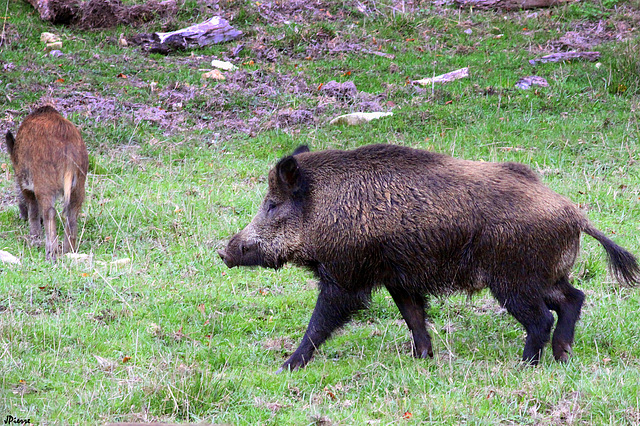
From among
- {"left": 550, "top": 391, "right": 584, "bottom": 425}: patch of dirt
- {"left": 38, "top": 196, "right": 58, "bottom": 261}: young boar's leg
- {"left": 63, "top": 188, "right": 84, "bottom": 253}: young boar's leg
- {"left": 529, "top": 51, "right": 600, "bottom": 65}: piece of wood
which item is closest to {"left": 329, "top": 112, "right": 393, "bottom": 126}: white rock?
{"left": 529, "top": 51, "right": 600, "bottom": 65}: piece of wood

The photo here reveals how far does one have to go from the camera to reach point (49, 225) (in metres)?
7.16

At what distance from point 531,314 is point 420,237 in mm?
846

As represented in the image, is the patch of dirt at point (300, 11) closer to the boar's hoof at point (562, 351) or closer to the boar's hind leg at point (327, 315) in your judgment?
the boar's hind leg at point (327, 315)

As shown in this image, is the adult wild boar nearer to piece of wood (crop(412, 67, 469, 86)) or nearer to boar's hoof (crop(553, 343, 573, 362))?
boar's hoof (crop(553, 343, 573, 362))

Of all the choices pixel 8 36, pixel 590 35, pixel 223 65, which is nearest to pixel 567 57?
pixel 590 35

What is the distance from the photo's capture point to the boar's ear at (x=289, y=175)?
5.32m

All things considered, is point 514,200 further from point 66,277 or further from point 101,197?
point 101,197

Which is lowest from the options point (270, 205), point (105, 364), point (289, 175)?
point (105, 364)

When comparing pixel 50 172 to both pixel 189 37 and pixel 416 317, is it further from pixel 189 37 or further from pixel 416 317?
pixel 189 37

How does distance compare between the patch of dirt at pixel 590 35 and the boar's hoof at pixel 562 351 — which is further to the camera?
the patch of dirt at pixel 590 35

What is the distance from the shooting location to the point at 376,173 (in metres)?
5.28

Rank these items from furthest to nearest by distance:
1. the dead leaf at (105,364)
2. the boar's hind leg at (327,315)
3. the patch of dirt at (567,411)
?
1. the boar's hind leg at (327,315)
2. the dead leaf at (105,364)
3. the patch of dirt at (567,411)

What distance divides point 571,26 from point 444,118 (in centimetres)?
453

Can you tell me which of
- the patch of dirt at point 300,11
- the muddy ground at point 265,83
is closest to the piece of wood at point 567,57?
the muddy ground at point 265,83
